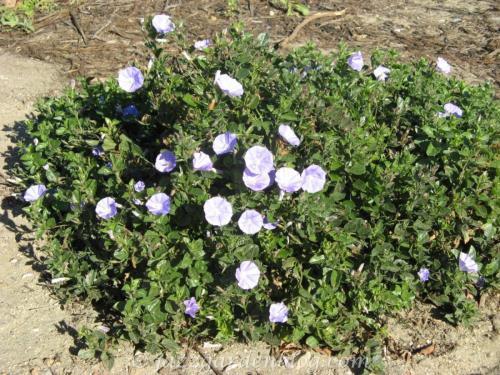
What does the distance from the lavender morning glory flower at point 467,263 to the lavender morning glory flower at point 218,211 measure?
1143 millimetres

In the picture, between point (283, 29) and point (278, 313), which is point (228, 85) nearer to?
point (278, 313)

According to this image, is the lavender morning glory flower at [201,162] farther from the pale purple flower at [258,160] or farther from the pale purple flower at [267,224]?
the pale purple flower at [267,224]

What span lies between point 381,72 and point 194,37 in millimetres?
2510

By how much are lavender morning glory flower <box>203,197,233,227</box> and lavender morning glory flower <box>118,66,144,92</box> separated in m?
0.81

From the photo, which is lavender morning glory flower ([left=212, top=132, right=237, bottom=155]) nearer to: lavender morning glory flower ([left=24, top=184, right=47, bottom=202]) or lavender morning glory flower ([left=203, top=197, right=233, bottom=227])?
lavender morning glory flower ([left=203, top=197, right=233, bottom=227])

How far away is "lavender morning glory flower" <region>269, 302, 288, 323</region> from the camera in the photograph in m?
2.77

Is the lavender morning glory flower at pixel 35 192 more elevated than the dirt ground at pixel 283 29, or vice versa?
the lavender morning glory flower at pixel 35 192

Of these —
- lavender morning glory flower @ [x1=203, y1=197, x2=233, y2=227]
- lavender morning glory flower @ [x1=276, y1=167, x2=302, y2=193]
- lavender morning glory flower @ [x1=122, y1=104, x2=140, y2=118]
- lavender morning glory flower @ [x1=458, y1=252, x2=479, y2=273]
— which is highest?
lavender morning glory flower @ [x1=276, y1=167, x2=302, y2=193]

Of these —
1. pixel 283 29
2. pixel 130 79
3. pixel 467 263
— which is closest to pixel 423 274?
pixel 467 263

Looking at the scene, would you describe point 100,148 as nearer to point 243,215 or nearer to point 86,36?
point 243,215

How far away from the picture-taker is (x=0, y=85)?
495cm

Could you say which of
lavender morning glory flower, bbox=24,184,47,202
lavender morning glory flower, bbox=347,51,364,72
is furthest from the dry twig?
lavender morning glory flower, bbox=24,184,47,202

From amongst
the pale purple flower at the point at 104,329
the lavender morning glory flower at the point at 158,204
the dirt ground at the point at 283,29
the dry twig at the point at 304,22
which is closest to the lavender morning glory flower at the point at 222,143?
the lavender morning glory flower at the point at 158,204

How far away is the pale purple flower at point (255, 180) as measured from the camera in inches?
101
